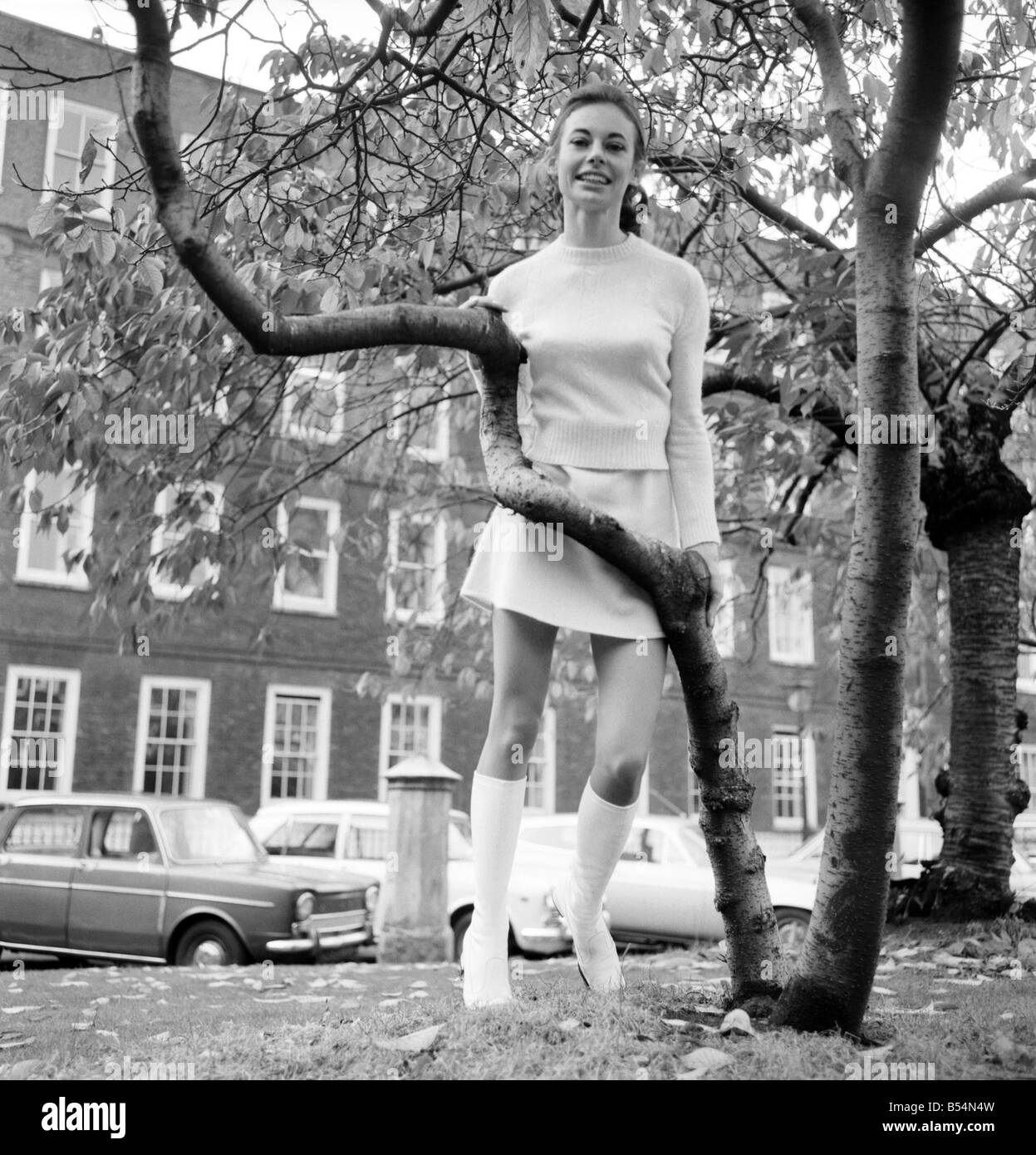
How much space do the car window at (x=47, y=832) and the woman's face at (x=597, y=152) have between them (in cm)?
941

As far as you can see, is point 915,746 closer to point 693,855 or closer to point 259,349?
point 693,855

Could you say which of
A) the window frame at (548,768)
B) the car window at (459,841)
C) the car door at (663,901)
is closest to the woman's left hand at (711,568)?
the car door at (663,901)

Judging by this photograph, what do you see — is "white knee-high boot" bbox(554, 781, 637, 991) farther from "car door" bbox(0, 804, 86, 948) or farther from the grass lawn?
"car door" bbox(0, 804, 86, 948)

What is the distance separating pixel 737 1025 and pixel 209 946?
8.22 meters

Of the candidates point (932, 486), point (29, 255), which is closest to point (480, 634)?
point (932, 486)

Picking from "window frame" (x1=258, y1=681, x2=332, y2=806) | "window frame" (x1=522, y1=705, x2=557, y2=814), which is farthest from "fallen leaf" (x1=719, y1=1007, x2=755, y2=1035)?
"window frame" (x1=522, y1=705, x2=557, y2=814)

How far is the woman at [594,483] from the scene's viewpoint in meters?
3.21

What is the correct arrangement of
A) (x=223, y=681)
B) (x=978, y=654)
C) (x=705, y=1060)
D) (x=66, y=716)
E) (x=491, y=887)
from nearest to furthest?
(x=705, y=1060) < (x=491, y=887) < (x=978, y=654) < (x=66, y=716) < (x=223, y=681)

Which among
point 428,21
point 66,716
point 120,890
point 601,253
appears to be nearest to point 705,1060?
point 601,253

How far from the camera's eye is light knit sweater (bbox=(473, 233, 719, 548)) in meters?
3.34

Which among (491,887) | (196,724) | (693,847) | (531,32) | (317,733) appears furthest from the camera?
(317,733)

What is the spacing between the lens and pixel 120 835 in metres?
11.0

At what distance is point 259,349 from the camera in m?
2.73

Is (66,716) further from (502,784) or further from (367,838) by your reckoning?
(502,784)
